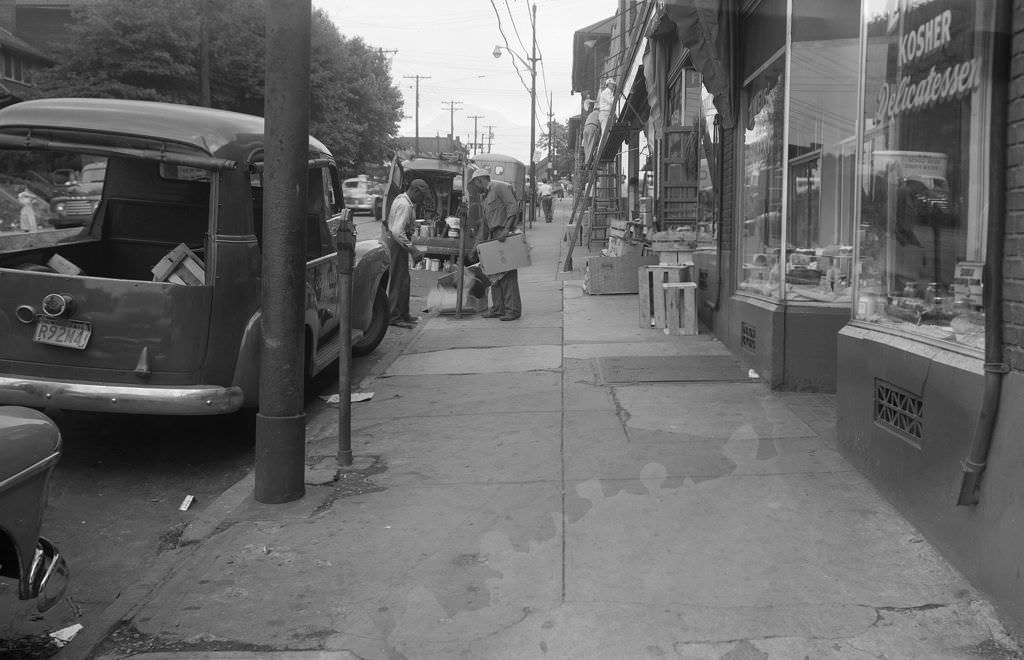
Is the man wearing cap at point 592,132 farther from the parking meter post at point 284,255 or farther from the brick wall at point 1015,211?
the brick wall at point 1015,211

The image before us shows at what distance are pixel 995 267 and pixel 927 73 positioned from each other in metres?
1.62

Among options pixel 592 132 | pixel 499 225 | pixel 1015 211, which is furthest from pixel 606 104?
pixel 1015 211

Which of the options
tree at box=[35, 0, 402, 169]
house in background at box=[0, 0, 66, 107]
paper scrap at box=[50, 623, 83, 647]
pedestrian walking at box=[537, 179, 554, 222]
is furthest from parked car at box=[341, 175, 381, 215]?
paper scrap at box=[50, 623, 83, 647]

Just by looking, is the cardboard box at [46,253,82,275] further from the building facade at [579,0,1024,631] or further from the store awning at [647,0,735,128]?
the store awning at [647,0,735,128]

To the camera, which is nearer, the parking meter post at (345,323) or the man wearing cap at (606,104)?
the parking meter post at (345,323)

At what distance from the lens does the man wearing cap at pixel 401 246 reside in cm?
1120

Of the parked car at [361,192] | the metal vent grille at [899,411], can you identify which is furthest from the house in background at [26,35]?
the metal vent grille at [899,411]

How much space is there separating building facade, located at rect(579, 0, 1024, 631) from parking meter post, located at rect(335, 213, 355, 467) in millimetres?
2880

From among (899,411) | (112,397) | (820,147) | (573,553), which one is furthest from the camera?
(820,147)

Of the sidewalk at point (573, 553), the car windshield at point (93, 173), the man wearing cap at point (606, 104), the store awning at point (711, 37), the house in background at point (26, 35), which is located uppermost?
the house in background at point (26, 35)

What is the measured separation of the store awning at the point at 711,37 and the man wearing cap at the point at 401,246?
410cm

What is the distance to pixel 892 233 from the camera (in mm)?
5277

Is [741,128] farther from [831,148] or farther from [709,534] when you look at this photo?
[709,534]

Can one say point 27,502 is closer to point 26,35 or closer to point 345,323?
point 345,323
